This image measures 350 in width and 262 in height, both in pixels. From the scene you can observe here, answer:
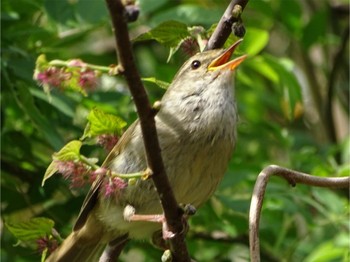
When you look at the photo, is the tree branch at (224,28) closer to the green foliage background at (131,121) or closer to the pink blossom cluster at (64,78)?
the green foliage background at (131,121)

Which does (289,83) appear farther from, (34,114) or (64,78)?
(64,78)

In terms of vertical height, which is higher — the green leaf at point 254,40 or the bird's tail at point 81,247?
the green leaf at point 254,40

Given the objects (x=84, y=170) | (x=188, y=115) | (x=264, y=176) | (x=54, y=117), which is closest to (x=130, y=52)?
(x=84, y=170)

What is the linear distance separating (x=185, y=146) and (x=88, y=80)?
3.03 feet

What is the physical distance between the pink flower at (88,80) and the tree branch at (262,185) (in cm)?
59

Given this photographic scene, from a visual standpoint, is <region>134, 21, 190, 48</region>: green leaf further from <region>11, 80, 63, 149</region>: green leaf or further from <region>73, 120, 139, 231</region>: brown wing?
<region>11, 80, 63, 149</region>: green leaf

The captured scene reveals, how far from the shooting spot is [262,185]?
293cm

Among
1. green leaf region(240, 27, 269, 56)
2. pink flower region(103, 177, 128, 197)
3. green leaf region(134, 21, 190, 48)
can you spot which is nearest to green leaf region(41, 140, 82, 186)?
→ pink flower region(103, 177, 128, 197)

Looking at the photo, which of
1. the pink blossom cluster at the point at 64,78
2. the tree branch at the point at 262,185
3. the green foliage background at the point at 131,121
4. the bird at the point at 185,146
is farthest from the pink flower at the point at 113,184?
the green foliage background at the point at 131,121

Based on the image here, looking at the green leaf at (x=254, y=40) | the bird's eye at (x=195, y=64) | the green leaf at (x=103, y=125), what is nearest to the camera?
the green leaf at (x=103, y=125)

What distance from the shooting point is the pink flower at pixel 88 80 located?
266 centimetres

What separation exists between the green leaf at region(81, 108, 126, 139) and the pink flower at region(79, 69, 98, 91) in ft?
0.35

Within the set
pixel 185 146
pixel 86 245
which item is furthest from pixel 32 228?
pixel 86 245

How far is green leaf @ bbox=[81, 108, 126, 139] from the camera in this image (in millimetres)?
2797
